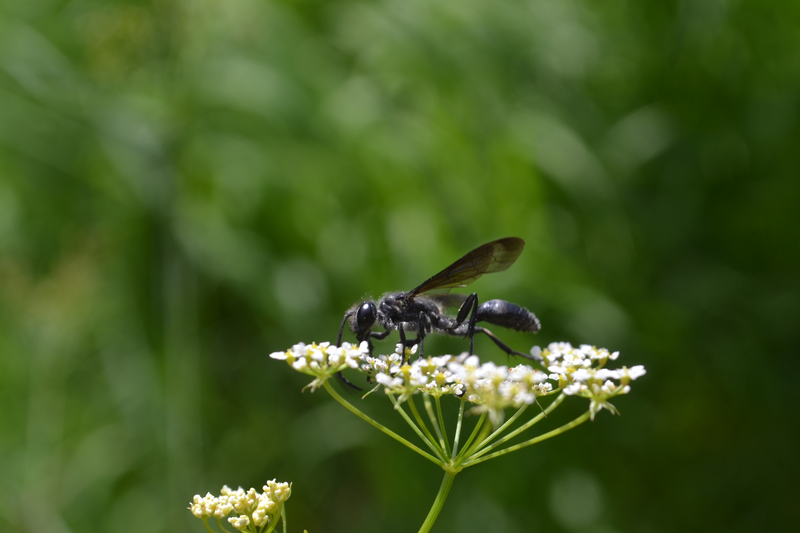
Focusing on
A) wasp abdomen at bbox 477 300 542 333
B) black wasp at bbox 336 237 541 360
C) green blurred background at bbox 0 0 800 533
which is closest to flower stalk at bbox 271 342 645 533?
black wasp at bbox 336 237 541 360

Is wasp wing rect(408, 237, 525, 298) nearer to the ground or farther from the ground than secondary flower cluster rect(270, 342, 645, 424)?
farther from the ground

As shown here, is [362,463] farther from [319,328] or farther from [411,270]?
[411,270]

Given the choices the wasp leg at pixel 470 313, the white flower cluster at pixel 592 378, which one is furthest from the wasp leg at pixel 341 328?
the white flower cluster at pixel 592 378

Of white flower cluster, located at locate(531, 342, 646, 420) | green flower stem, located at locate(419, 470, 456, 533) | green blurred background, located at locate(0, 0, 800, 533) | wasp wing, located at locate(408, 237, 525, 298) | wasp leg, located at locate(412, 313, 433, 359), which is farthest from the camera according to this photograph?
green blurred background, located at locate(0, 0, 800, 533)

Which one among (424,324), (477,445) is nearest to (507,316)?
(424,324)

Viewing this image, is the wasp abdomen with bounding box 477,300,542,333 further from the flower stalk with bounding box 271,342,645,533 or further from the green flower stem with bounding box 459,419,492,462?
the green flower stem with bounding box 459,419,492,462

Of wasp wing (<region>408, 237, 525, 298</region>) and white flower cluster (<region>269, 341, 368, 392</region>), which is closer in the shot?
white flower cluster (<region>269, 341, 368, 392</region>)

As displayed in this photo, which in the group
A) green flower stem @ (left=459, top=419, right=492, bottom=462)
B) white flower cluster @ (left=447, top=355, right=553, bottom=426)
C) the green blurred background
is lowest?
green flower stem @ (left=459, top=419, right=492, bottom=462)

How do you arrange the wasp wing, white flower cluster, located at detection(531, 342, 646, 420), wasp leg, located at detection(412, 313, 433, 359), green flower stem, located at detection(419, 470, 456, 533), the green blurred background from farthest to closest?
the green blurred background < wasp leg, located at detection(412, 313, 433, 359) < the wasp wing < white flower cluster, located at detection(531, 342, 646, 420) < green flower stem, located at detection(419, 470, 456, 533)

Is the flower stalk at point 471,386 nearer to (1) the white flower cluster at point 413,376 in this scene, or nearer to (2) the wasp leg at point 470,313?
(1) the white flower cluster at point 413,376
